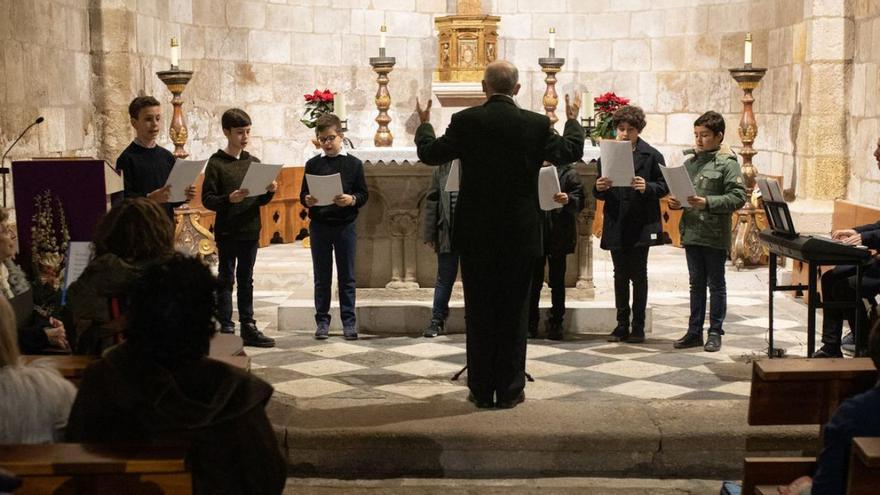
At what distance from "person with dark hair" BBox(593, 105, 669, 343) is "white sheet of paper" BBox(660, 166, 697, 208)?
32 cm

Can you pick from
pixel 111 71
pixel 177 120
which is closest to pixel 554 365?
pixel 177 120

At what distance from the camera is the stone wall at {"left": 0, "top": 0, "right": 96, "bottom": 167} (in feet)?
23.2

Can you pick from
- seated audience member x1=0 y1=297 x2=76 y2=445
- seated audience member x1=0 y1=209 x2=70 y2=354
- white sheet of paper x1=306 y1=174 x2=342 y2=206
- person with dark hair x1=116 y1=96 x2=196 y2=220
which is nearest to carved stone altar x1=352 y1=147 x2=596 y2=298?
white sheet of paper x1=306 y1=174 x2=342 y2=206

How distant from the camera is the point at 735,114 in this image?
10953 millimetres

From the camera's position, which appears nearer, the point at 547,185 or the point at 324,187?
the point at 547,185

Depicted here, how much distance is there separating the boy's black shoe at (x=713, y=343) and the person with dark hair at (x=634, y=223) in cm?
41

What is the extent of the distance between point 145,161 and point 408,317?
195cm

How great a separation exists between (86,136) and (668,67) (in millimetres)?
5828

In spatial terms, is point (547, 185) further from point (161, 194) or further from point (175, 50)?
point (175, 50)

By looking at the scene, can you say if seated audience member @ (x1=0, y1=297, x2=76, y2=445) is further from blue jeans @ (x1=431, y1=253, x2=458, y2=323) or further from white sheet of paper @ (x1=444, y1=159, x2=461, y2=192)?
blue jeans @ (x1=431, y1=253, x2=458, y2=323)

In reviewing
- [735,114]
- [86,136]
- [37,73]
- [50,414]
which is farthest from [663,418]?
[735,114]

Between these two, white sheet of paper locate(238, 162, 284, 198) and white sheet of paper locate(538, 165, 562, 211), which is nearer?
white sheet of paper locate(538, 165, 562, 211)

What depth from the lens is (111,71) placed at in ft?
29.4

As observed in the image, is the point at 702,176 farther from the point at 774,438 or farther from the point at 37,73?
the point at 37,73
